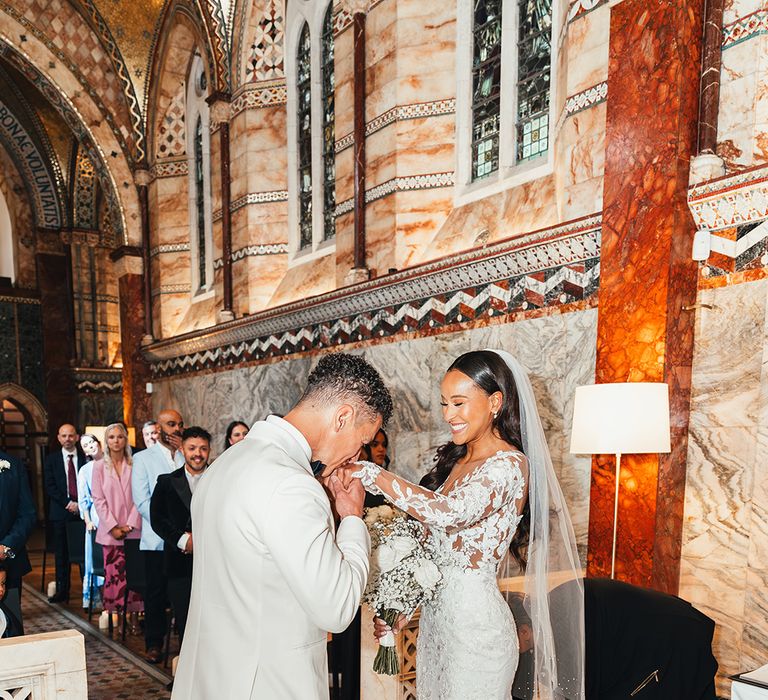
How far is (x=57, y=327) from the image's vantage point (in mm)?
14414

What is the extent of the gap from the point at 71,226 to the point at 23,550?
1161 cm

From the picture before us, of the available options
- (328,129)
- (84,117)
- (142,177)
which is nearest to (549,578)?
(328,129)

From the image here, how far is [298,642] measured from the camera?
168cm

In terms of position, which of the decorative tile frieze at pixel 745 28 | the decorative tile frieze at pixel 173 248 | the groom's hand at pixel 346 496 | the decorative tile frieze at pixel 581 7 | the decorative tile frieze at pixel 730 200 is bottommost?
the groom's hand at pixel 346 496

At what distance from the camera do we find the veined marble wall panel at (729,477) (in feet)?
11.1

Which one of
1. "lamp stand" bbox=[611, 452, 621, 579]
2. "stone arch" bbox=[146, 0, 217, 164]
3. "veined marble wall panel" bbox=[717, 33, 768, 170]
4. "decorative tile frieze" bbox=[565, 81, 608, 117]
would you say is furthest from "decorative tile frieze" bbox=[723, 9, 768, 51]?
"stone arch" bbox=[146, 0, 217, 164]

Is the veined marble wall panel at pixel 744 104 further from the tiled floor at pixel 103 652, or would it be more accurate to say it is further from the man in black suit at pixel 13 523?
the tiled floor at pixel 103 652

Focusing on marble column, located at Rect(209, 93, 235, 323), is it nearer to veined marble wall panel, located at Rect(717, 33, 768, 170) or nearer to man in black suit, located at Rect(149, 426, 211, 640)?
man in black suit, located at Rect(149, 426, 211, 640)

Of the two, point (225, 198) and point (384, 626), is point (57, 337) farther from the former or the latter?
point (384, 626)

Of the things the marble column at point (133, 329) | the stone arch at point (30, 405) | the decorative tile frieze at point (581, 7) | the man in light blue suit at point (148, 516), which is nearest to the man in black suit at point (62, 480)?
the man in light blue suit at point (148, 516)

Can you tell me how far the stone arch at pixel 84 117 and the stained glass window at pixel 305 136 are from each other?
175 inches

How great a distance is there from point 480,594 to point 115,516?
463 centimetres

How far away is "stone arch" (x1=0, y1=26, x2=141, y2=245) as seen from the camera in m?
10.6

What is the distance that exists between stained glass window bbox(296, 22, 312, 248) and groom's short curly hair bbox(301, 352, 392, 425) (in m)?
7.10
